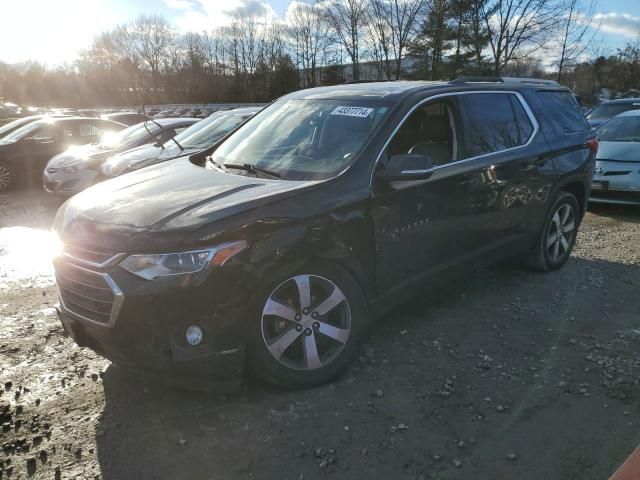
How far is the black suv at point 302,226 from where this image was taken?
9.06ft

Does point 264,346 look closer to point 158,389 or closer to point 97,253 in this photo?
point 158,389

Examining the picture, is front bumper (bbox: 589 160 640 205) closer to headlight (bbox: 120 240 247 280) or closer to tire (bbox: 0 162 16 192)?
headlight (bbox: 120 240 247 280)

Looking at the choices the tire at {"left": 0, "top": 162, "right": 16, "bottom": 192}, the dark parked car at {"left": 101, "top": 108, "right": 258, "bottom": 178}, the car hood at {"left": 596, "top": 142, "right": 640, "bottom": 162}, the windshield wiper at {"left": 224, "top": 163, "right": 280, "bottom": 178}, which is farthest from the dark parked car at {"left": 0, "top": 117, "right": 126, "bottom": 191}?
the car hood at {"left": 596, "top": 142, "right": 640, "bottom": 162}

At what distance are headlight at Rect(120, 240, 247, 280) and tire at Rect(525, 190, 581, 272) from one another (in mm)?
3644

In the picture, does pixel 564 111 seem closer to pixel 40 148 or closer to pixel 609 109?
pixel 609 109

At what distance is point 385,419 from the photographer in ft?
9.89

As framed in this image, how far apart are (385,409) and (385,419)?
0.33ft

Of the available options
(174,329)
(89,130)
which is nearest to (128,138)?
(89,130)

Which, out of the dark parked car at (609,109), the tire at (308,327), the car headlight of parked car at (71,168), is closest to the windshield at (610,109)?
the dark parked car at (609,109)

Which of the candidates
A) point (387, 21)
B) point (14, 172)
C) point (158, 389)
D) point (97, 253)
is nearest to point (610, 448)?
point (158, 389)

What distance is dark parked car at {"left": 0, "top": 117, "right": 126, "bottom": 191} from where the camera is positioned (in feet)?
37.1

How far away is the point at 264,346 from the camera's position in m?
3.04

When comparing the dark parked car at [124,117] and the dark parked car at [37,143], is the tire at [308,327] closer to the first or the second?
the dark parked car at [37,143]

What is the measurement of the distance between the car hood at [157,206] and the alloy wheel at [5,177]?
9.22 meters
